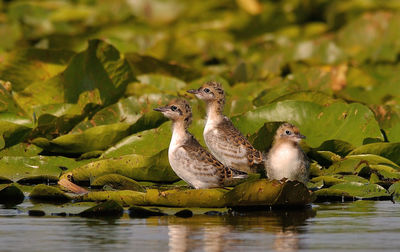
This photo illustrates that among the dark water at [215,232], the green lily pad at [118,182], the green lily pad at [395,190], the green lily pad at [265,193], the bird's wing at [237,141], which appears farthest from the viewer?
the bird's wing at [237,141]

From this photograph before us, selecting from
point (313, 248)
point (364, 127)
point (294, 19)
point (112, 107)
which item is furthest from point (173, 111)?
point (294, 19)

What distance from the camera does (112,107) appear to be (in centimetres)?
827

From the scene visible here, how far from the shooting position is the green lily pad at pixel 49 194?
254 inches

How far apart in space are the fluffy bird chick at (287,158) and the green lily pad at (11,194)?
1782 millimetres

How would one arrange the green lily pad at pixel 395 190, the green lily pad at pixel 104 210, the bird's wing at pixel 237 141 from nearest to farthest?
the green lily pad at pixel 104 210 → the green lily pad at pixel 395 190 → the bird's wing at pixel 237 141

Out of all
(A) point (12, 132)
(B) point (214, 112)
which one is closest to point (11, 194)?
(A) point (12, 132)

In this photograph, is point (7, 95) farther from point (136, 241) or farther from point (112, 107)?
point (136, 241)

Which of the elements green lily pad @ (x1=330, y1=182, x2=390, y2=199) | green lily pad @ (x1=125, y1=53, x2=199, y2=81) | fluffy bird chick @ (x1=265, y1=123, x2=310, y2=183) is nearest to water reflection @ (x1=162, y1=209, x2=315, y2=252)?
green lily pad @ (x1=330, y1=182, x2=390, y2=199)

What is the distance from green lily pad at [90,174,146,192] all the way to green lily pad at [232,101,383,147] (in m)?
1.65

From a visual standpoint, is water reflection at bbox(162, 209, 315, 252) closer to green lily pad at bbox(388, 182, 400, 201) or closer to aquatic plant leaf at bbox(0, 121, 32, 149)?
green lily pad at bbox(388, 182, 400, 201)

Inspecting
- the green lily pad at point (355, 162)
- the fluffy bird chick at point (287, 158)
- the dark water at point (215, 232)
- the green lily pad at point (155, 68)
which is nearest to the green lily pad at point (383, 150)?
the green lily pad at point (355, 162)

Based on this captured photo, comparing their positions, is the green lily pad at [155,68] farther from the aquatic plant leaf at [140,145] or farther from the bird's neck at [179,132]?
the bird's neck at [179,132]

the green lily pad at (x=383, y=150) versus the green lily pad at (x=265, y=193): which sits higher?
the green lily pad at (x=383, y=150)

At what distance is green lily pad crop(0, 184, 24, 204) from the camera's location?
21.4ft
